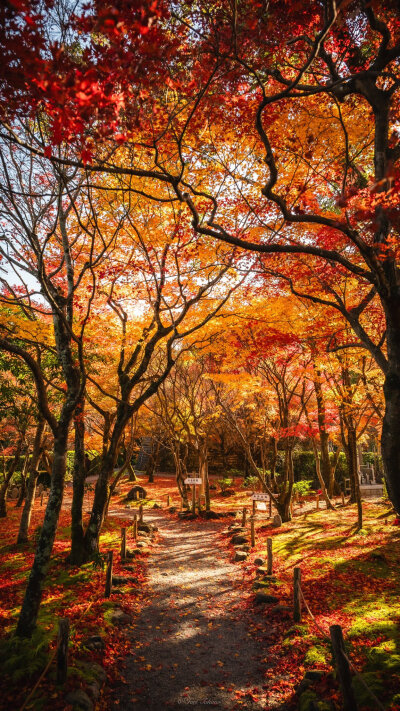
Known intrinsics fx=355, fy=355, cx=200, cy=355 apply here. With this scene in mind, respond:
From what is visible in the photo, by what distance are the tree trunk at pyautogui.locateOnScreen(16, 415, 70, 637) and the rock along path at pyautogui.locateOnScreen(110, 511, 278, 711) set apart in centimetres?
170

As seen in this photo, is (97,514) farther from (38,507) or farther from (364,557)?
(38,507)

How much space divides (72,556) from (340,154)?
465 inches

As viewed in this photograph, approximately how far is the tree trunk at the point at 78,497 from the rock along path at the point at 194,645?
2.15 metres

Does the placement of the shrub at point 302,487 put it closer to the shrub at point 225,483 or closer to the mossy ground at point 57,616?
the shrub at point 225,483

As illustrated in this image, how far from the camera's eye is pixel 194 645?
656cm

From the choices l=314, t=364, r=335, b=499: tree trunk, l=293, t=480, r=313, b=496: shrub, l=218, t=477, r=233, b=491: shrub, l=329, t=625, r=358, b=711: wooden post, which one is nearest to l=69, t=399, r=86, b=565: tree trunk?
l=329, t=625, r=358, b=711: wooden post

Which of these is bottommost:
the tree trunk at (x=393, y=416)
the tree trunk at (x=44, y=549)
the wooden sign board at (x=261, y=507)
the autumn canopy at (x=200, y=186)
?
the wooden sign board at (x=261, y=507)

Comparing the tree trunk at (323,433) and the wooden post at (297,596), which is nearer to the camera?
the wooden post at (297,596)

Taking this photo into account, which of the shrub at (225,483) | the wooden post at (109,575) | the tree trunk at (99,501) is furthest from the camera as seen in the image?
the shrub at (225,483)

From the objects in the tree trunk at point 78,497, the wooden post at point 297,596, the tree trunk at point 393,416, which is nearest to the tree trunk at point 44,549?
the tree trunk at point 78,497

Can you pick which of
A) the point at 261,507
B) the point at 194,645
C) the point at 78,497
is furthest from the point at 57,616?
the point at 261,507

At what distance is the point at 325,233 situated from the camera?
9.24 metres

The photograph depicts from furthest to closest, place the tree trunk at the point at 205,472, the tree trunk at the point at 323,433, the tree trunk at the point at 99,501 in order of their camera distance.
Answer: the tree trunk at the point at 205,472 → the tree trunk at the point at 323,433 → the tree trunk at the point at 99,501

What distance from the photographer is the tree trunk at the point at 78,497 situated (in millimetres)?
9462
